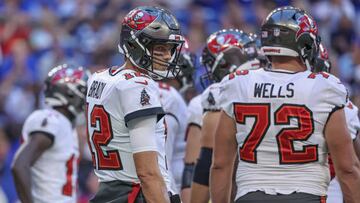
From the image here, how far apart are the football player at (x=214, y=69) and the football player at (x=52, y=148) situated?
1.19 m

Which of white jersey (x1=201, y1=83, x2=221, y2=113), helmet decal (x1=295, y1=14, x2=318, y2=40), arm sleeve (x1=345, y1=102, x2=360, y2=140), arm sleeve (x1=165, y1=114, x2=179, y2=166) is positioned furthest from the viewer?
arm sleeve (x1=165, y1=114, x2=179, y2=166)

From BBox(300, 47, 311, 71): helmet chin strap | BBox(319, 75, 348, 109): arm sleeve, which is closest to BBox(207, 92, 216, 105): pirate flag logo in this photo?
BBox(300, 47, 311, 71): helmet chin strap

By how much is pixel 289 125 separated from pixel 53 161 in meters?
2.74

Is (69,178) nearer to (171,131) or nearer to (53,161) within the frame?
(53,161)

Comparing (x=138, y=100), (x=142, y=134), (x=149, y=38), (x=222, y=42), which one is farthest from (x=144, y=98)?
(x=222, y=42)

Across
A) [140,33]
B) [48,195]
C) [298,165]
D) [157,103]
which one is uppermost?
[140,33]

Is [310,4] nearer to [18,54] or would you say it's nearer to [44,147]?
[18,54]

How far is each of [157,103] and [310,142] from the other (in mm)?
940

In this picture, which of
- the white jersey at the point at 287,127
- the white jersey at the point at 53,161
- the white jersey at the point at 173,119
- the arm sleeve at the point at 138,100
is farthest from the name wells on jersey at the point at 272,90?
the white jersey at the point at 53,161

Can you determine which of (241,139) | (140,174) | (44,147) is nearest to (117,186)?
(140,174)

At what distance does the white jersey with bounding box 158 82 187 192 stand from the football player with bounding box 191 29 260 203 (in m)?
0.35

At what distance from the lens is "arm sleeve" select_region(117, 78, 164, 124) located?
5.11 metres

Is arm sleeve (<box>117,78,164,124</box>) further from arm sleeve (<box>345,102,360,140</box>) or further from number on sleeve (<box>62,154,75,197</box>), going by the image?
number on sleeve (<box>62,154,75,197</box>)

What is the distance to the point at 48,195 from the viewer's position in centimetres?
753
